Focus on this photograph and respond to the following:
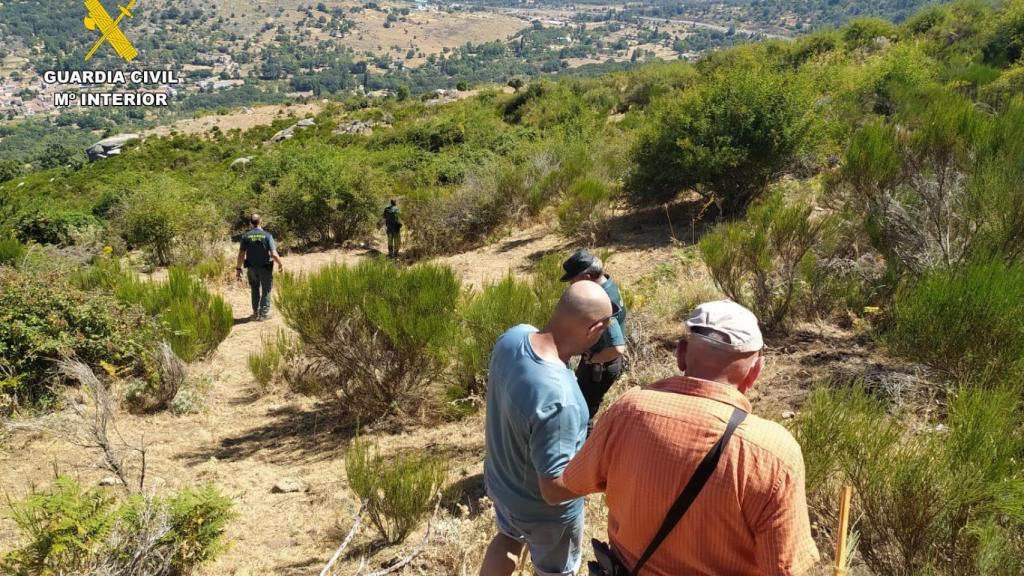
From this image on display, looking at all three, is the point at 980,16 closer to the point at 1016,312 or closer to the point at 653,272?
the point at 653,272

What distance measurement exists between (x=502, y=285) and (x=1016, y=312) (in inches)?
129

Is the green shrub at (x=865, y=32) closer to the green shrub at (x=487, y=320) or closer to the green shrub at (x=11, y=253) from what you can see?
the green shrub at (x=487, y=320)

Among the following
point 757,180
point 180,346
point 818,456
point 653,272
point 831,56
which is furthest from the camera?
point 831,56

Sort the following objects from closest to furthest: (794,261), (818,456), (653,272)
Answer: (818,456) < (794,261) < (653,272)

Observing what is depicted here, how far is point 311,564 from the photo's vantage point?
133 inches

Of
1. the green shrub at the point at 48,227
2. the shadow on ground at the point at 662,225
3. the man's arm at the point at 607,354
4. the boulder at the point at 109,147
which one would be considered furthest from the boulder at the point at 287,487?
the boulder at the point at 109,147

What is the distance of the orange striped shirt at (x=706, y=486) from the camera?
4.81 feet

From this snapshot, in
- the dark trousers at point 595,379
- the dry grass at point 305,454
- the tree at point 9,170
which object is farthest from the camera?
the tree at point 9,170

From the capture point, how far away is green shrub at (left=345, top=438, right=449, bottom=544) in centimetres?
329

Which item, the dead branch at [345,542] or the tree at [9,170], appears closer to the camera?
the dead branch at [345,542]

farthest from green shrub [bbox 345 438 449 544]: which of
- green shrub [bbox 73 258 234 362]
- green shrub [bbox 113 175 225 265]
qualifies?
green shrub [bbox 113 175 225 265]

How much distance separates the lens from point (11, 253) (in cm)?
843

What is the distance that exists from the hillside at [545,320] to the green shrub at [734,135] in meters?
0.04

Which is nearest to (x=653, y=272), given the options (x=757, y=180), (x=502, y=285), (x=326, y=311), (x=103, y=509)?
(x=757, y=180)
